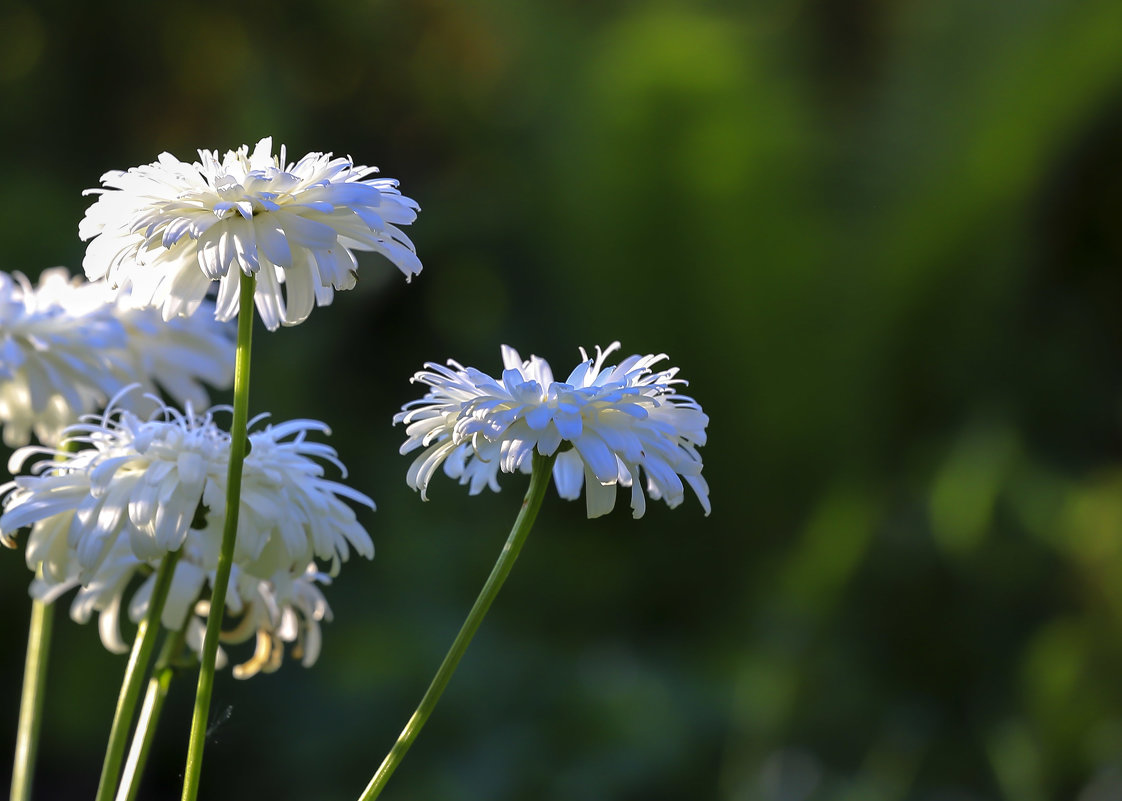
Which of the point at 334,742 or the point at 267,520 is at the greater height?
the point at 267,520

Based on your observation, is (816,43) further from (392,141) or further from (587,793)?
(587,793)

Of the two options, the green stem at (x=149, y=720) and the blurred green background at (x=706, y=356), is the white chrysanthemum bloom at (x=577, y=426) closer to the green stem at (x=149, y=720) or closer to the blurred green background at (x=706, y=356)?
the green stem at (x=149, y=720)

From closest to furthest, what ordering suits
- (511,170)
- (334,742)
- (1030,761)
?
(1030,761), (334,742), (511,170)

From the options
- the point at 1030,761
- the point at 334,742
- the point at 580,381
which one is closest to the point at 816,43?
the point at 1030,761

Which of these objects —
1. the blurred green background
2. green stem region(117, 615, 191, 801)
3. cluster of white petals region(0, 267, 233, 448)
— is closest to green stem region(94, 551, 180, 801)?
green stem region(117, 615, 191, 801)

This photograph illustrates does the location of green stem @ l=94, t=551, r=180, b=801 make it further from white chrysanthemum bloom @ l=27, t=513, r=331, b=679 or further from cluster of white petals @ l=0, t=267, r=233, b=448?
cluster of white petals @ l=0, t=267, r=233, b=448

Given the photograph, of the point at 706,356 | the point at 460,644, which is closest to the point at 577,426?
the point at 460,644

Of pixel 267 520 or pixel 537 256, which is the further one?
pixel 537 256

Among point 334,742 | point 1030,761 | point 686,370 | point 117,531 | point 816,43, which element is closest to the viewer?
point 117,531
